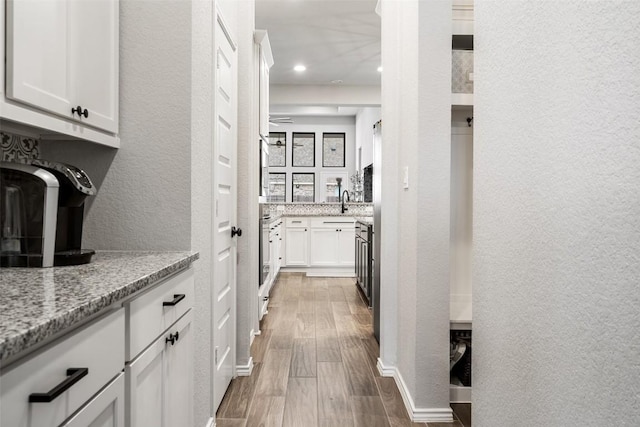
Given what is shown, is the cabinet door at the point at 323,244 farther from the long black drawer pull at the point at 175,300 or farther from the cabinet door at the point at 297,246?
the long black drawer pull at the point at 175,300

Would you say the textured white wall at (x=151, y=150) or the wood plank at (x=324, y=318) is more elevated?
the textured white wall at (x=151, y=150)

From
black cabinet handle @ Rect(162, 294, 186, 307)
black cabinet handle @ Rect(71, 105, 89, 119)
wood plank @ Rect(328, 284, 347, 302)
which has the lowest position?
wood plank @ Rect(328, 284, 347, 302)

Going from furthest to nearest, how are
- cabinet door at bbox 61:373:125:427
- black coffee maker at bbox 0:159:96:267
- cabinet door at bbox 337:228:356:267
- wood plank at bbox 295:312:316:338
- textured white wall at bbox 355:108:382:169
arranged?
1. textured white wall at bbox 355:108:382:169
2. cabinet door at bbox 337:228:356:267
3. wood plank at bbox 295:312:316:338
4. black coffee maker at bbox 0:159:96:267
5. cabinet door at bbox 61:373:125:427

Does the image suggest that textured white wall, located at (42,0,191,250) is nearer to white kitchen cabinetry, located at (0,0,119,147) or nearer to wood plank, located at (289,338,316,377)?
white kitchen cabinetry, located at (0,0,119,147)

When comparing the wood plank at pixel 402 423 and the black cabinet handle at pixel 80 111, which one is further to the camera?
the wood plank at pixel 402 423

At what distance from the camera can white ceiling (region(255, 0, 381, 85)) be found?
447 centimetres

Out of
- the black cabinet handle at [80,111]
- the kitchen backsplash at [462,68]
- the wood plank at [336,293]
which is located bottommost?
the wood plank at [336,293]

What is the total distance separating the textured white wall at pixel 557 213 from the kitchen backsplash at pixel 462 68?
3.71ft

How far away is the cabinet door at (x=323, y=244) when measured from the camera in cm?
673

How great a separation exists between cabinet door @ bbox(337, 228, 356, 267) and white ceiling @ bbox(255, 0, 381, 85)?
2431 millimetres

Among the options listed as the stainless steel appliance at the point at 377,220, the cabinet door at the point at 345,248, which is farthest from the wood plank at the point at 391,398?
the cabinet door at the point at 345,248

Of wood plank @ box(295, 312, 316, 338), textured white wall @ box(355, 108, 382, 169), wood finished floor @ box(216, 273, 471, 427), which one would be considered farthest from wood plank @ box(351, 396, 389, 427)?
textured white wall @ box(355, 108, 382, 169)

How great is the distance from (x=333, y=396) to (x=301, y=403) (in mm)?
200

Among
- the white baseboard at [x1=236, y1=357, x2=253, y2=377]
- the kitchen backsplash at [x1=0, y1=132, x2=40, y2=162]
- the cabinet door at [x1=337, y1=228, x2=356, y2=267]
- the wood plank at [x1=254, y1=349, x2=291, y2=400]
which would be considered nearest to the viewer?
the kitchen backsplash at [x1=0, y1=132, x2=40, y2=162]
